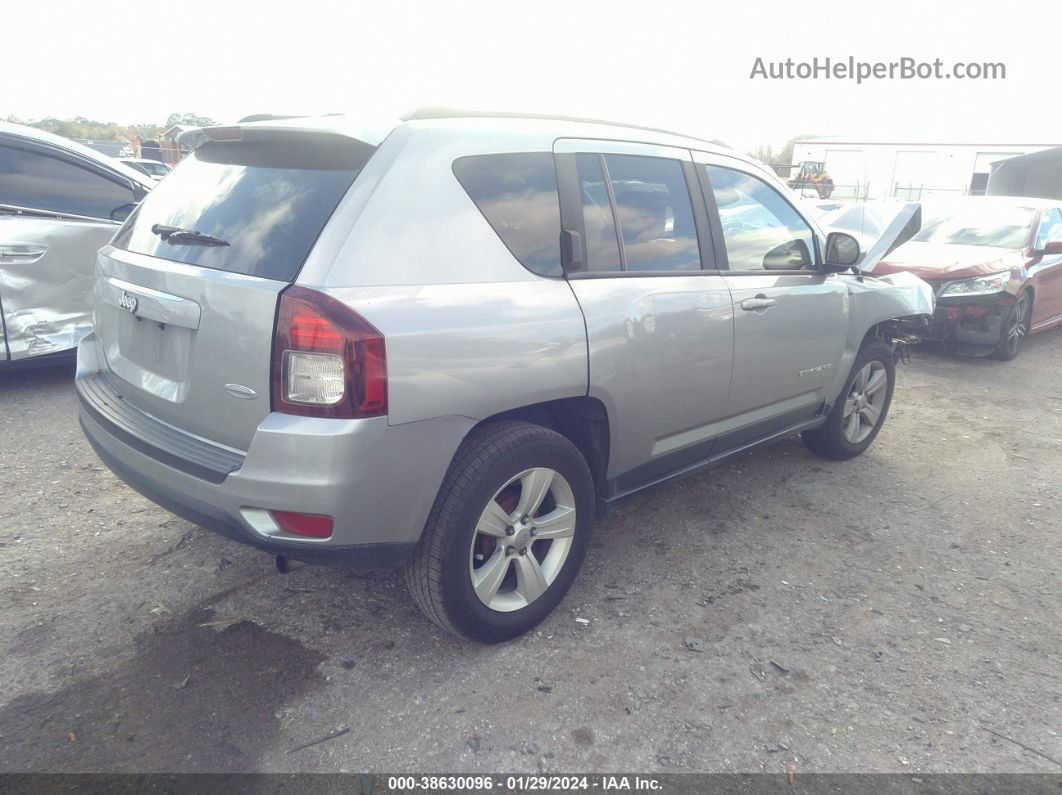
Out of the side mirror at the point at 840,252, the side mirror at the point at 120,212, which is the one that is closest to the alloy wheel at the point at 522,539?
the side mirror at the point at 840,252

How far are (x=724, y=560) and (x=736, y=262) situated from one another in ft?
4.61

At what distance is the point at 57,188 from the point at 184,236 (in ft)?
11.6

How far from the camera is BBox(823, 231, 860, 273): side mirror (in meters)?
3.97

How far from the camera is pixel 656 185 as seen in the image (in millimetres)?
3244

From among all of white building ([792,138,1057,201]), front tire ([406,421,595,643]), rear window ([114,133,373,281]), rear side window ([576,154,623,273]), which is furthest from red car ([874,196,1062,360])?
white building ([792,138,1057,201])

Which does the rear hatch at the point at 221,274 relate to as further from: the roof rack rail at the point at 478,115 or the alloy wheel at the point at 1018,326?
the alloy wheel at the point at 1018,326

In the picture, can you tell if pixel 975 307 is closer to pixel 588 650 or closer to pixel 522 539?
pixel 588 650

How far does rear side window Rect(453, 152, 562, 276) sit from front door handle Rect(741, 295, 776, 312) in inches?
44.4

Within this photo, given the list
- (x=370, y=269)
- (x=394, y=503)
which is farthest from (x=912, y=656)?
(x=370, y=269)

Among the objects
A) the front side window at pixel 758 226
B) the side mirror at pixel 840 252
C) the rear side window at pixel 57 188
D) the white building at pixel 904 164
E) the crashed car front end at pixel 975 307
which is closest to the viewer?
the front side window at pixel 758 226

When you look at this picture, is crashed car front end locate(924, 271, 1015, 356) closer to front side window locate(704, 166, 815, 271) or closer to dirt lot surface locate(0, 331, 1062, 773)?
dirt lot surface locate(0, 331, 1062, 773)

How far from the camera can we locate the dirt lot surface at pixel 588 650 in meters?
2.32

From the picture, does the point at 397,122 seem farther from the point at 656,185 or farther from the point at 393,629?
the point at 393,629

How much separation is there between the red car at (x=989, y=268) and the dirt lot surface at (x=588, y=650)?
4007 millimetres
